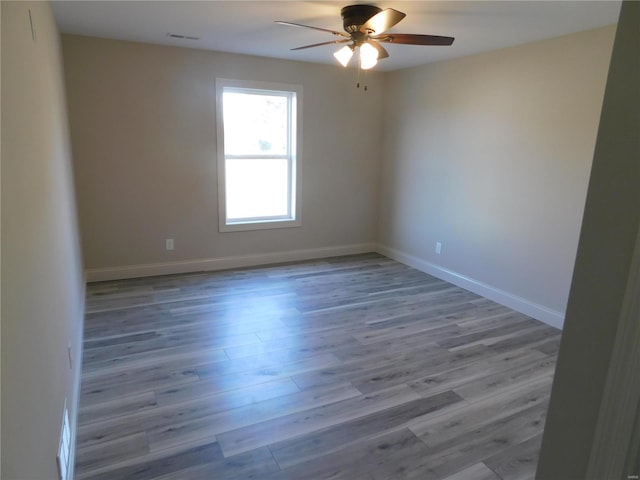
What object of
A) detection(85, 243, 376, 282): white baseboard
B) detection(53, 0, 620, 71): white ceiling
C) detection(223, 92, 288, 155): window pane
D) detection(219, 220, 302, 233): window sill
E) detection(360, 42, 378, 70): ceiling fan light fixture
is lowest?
detection(85, 243, 376, 282): white baseboard

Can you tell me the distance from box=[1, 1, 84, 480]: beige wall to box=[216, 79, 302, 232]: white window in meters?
2.59

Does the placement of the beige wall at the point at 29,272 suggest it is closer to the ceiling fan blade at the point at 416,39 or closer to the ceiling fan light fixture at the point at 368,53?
the ceiling fan light fixture at the point at 368,53

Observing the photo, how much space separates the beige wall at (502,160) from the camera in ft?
11.0

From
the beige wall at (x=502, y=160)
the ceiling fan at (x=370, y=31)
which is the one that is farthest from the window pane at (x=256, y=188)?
the ceiling fan at (x=370, y=31)

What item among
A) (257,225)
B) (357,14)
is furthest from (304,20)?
(257,225)

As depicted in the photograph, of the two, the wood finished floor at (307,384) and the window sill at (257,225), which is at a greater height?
the window sill at (257,225)

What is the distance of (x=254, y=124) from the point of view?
488 centimetres

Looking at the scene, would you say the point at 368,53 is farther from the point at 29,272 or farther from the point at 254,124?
the point at 29,272

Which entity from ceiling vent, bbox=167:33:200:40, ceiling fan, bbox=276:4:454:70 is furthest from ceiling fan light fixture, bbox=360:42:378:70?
ceiling vent, bbox=167:33:200:40

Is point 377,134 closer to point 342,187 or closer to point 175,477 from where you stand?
point 342,187

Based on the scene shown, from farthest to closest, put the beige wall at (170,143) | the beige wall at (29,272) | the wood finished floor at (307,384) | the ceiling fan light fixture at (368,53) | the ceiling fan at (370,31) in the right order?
the beige wall at (170,143)
the ceiling fan light fixture at (368,53)
the ceiling fan at (370,31)
the wood finished floor at (307,384)
the beige wall at (29,272)

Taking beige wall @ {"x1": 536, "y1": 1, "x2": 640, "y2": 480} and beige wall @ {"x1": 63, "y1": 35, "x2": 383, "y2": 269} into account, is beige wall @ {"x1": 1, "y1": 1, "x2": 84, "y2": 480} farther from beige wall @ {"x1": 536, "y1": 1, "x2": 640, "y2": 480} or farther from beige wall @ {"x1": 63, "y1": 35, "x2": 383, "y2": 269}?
beige wall @ {"x1": 63, "y1": 35, "x2": 383, "y2": 269}

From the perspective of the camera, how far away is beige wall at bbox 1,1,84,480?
1.02m

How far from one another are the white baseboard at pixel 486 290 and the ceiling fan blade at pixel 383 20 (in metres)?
2.67
